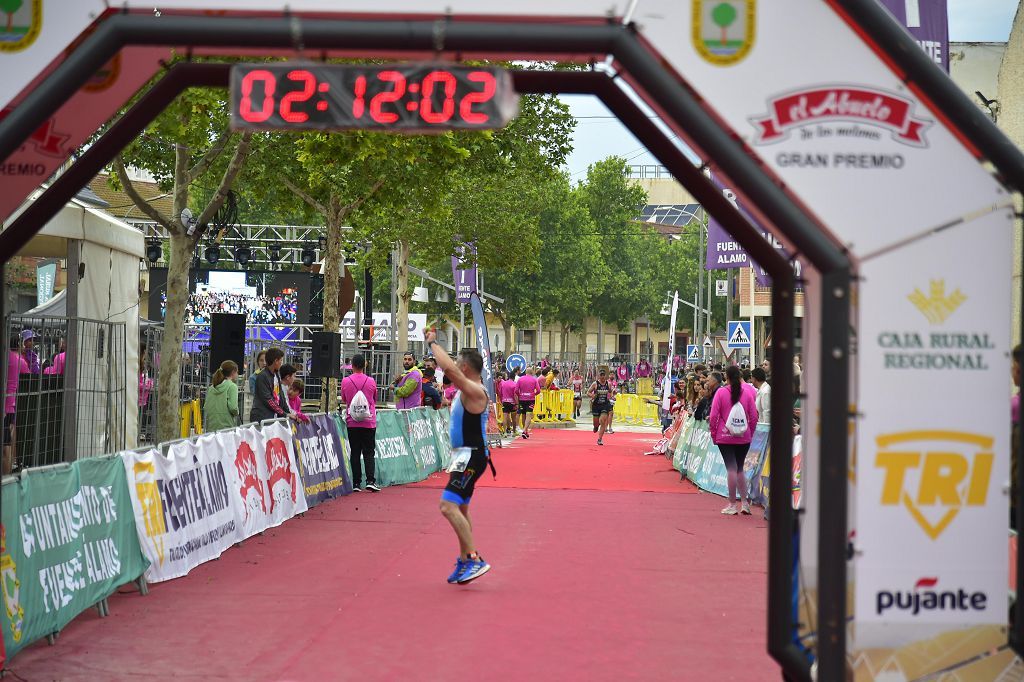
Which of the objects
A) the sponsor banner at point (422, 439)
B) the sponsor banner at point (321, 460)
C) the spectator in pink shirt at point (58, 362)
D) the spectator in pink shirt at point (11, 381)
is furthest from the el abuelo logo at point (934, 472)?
the sponsor banner at point (422, 439)

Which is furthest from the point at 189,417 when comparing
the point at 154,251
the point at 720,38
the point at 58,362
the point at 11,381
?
the point at 154,251

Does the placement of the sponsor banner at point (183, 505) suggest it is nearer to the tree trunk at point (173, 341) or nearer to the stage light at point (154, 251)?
the tree trunk at point (173, 341)

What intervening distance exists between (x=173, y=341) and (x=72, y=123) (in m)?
8.88

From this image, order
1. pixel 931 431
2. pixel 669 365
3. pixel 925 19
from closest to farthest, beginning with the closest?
1. pixel 931 431
2. pixel 925 19
3. pixel 669 365

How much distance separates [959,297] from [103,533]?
21.3 feet

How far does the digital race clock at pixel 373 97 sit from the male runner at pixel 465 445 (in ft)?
14.4

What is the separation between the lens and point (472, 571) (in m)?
10.5

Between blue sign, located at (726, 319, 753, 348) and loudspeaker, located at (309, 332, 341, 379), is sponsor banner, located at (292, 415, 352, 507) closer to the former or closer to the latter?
loudspeaker, located at (309, 332, 341, 379)

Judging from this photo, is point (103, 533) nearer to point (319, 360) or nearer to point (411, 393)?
point (319, 360)

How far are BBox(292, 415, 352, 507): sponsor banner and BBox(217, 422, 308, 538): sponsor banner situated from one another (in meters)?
0.35

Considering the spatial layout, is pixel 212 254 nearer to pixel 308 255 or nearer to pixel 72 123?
pixel 308 255

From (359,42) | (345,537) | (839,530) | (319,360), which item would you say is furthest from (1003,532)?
(319,360)

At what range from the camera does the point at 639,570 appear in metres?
11.4

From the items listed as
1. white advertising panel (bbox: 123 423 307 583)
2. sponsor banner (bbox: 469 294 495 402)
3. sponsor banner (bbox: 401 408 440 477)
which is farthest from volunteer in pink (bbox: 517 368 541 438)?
white advertising panel (bbox: 123 423 307 583)
